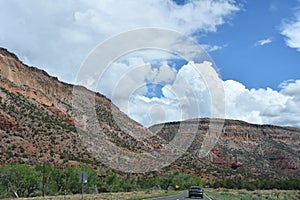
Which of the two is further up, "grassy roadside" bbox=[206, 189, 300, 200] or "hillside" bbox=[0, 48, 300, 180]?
"hillside" bbox=[0, 48, 300, 180]

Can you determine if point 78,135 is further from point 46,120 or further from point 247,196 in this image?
point 247,196

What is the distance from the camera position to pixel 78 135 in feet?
289

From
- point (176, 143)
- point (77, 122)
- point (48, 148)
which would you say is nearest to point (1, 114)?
point (48, 148)

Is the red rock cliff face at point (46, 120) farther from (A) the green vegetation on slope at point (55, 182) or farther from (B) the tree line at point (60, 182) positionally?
Answer: (A) the green vegetation on slope at point (55, 182)

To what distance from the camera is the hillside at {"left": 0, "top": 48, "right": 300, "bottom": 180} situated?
73369mm

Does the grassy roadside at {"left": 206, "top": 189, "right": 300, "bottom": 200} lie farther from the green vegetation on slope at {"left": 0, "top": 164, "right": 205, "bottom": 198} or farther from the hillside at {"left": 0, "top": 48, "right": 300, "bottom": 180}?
the hillside at {"left": 0, "top": 48, "right": 300, "bottom": 180}

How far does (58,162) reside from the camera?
70688mm

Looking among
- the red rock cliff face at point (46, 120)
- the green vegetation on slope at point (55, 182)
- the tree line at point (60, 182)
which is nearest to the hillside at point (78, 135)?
the red rock cliff face at point (46, 120)

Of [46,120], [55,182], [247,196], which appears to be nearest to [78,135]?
[46,120]

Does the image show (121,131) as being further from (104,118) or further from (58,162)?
(58,162)

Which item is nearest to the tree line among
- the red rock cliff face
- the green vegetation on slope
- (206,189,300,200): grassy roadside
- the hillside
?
the green vegetation on slope

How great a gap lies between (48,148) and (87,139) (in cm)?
1502

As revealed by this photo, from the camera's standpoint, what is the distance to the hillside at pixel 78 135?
73.4m

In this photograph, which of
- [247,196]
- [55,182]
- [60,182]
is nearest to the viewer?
[247,196]
